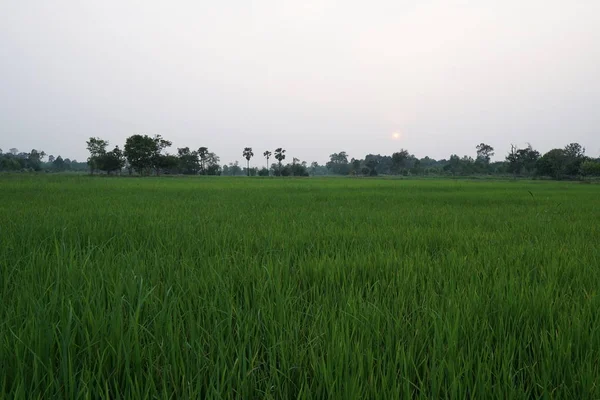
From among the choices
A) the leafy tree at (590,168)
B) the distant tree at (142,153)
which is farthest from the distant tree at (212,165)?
the leafy tree at (590,168)

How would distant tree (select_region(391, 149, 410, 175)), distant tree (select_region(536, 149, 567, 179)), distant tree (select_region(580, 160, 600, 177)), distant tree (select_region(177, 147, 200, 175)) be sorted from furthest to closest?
distant tree (select_region(391, 149, 410, 175)) → distant tree (select_region(177, 147, 200, 175)) → distant tree (select_region(536, 149, 567, 179)) → distant tree (select_region(580, 160, 600, 177))

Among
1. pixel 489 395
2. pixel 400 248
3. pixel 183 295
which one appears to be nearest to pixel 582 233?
pixel 400 248

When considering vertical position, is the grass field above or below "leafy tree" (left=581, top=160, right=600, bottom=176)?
below

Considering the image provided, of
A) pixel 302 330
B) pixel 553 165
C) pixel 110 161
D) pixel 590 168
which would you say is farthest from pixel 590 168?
pixel 110 161

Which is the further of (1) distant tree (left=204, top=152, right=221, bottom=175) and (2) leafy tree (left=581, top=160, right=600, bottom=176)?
(1) distant tree (left=204, top=152, right=221, bottom=175)

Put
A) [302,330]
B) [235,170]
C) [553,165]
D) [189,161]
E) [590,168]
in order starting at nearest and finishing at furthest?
[302,330], [590,168], [553,165], [189,161], [235,170]

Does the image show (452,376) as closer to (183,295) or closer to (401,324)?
(401,324)

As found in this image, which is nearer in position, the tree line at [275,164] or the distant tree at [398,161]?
the tree line at [275,164]

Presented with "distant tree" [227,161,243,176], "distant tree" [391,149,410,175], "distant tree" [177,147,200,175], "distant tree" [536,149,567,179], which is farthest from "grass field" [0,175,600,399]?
"distant tree" [227,161,243,176]

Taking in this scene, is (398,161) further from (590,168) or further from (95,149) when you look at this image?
(95,149)

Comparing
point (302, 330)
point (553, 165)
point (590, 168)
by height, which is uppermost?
point (553, 165)

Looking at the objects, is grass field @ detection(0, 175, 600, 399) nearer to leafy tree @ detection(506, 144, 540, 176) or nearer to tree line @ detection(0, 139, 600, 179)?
tree line @ detection(0, 139, 600, 179)

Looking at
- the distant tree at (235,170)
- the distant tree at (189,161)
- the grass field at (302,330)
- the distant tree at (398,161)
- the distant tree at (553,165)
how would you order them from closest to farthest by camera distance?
the grass field at (302,330), the distant tree at (553,165), the distant tree at (189,161), the distant tree at (398,161), the distant tree at (235,170)

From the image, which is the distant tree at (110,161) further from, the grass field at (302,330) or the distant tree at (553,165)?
the distant tree at (553,165)
